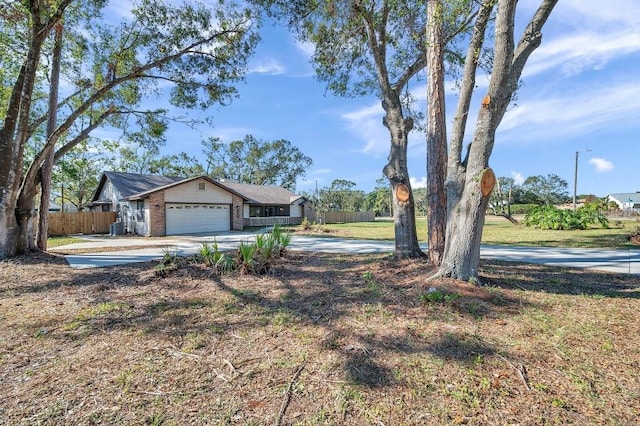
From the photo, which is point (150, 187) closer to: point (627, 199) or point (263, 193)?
point (263, 193)

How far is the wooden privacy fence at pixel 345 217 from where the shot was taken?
3375cm

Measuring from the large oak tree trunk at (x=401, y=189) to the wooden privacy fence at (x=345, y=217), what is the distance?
2475 cm

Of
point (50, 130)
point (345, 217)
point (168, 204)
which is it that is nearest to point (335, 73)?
point (50, 130)

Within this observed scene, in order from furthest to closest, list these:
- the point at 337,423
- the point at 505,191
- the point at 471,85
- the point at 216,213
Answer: the point at 505,191 < the point at 216,213 < the point at 471,85 < the point at 337,423

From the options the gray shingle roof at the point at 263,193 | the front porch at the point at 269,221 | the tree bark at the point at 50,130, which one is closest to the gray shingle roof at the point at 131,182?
the gray shingle roof at the point at 263,193

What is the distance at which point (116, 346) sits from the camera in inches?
118

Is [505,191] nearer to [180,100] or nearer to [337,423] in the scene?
[180,100]

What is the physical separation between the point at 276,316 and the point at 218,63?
9.04 meters

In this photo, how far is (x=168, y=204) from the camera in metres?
17.7

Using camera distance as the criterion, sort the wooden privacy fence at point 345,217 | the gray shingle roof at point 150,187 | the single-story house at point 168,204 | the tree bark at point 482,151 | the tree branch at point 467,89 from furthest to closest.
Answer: the wooden privacy fence at point 345,217, the gray shingle roof at point 150,187, the single-story house at point 168,204, the tree branch at point 467,89, the tree bark at point 482,151

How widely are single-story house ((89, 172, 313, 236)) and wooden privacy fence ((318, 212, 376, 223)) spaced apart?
10.4 m

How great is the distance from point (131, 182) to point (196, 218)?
19.2 feet

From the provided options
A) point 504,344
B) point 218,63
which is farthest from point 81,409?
point 218,63

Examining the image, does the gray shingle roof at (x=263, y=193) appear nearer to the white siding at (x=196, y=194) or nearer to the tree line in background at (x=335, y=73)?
the white siding at (x=196, y=194)
